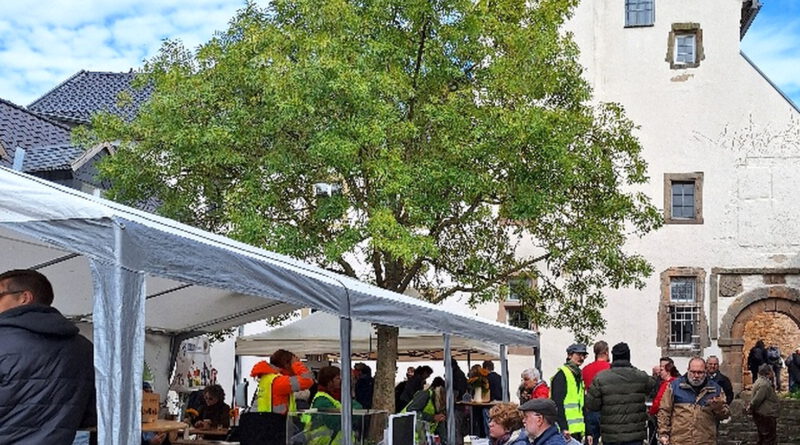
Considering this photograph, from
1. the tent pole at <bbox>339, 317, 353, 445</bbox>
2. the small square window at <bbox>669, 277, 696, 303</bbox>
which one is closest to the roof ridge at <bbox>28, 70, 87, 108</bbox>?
the small square window at <bbox>669, 277, 696, 303</bbox>

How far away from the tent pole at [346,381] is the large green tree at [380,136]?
9332 mm

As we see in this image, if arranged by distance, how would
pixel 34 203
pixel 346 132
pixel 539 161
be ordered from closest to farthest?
pixel 34 203 < pixel 346 132 < pixel 539 161

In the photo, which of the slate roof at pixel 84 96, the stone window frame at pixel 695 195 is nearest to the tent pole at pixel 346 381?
the stone window frame at pixel 695 195

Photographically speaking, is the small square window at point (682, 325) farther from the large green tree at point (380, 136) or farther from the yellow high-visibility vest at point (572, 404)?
the yellow high-visibility vest at point (572, 404)

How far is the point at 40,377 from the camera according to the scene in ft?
16.1

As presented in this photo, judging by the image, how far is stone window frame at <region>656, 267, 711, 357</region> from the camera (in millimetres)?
29531

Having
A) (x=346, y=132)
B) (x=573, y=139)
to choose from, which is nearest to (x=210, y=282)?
(x=346, y=132)

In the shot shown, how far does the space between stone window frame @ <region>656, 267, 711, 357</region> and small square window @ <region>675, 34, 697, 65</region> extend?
17.6ft

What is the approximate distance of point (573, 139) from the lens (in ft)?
65.9

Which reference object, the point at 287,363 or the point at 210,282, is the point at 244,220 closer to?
the point at 287,363

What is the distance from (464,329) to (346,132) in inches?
264

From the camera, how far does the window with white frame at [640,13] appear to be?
3091 cm

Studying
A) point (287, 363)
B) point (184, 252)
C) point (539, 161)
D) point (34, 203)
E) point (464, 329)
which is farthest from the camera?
point (539, 161)

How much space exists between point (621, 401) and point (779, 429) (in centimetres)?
1175
